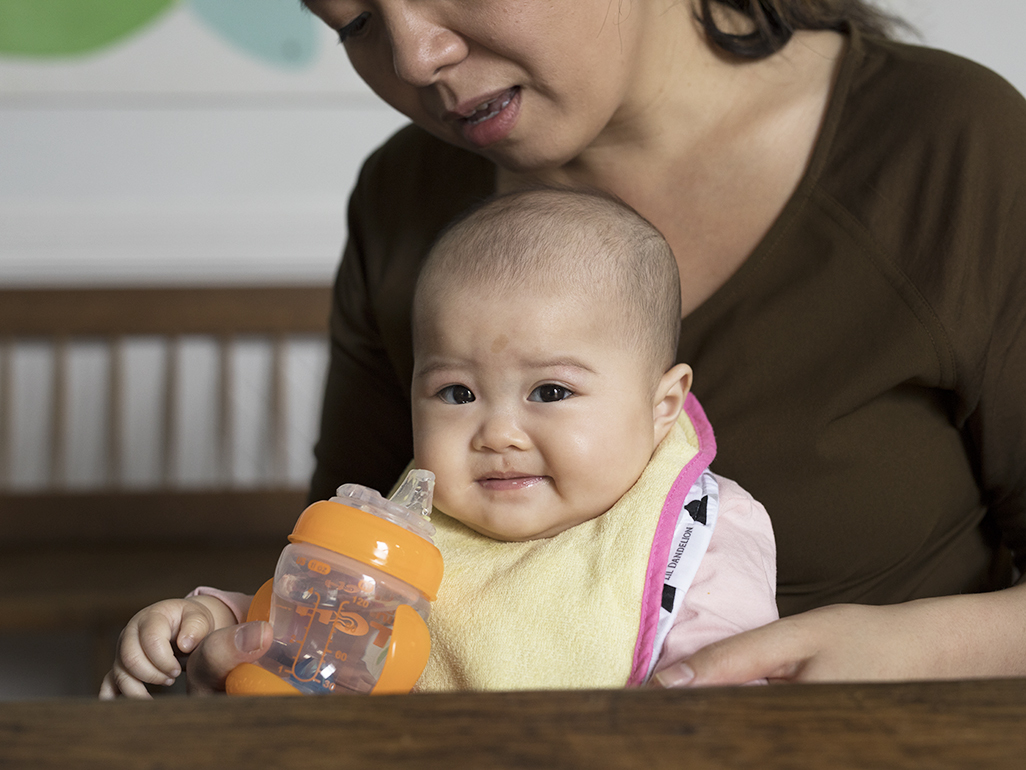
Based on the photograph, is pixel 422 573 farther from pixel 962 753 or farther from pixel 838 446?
pixel 838 446

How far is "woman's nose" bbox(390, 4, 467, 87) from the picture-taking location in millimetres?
942

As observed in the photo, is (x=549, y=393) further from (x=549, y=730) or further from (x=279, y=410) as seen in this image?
(x=279, y=410)

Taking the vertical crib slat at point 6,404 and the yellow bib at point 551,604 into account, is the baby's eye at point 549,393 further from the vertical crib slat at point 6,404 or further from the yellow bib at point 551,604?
the vertical crib slat at point 6,404

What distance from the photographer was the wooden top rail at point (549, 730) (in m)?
0.49

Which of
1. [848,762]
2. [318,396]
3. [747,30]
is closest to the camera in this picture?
[848,762]

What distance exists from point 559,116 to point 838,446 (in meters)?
0.46

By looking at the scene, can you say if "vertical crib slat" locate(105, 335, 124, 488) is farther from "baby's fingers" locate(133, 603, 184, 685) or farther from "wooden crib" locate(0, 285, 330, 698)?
"baby's fingers" locate(133, 603, 184, 685)

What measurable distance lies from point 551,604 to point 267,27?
2.01 meters

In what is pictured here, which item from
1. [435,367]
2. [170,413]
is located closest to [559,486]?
[435,367]

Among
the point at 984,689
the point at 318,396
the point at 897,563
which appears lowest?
the point at 318,396

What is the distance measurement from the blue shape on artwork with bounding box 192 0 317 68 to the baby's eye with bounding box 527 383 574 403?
1804 mm

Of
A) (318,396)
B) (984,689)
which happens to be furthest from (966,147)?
(318,396)

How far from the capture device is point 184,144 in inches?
95.0

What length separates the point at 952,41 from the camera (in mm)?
2449
